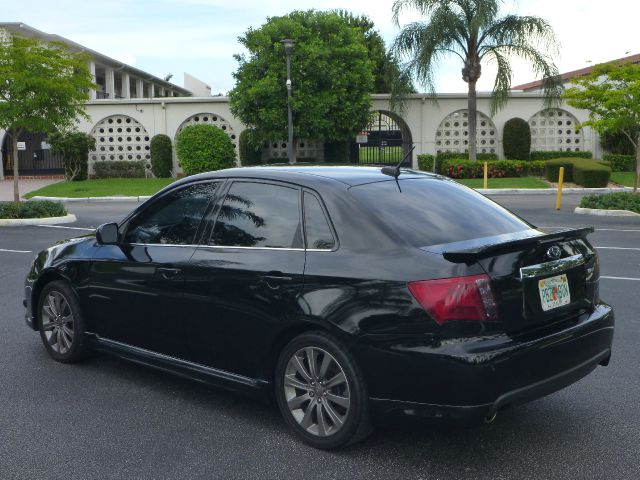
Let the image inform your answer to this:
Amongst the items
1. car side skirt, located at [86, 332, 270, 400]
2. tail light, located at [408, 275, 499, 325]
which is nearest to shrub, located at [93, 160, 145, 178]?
car side skirt, located at [86, 332, 270, 400]

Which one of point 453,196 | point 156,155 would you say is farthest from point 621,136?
point 453,196

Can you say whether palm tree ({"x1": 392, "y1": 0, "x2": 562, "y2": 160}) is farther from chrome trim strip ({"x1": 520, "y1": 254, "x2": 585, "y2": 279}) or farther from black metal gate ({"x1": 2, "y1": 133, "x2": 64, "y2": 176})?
chrome trim strip ({"x1": 520, "y1": 254, "x2": 585, "y2": 279})

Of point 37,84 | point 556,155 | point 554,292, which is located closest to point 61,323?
point 554,292

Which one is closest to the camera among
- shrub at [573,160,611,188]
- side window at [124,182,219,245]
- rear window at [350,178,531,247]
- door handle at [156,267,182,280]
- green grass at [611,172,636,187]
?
rear window at [350,178,531,247]

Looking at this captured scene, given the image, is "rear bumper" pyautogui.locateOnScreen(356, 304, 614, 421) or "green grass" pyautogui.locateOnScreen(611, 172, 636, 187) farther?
"green grass" pyautogui.locateOnScreen(611, 172, 636, 187)

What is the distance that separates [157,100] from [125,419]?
1205 inches

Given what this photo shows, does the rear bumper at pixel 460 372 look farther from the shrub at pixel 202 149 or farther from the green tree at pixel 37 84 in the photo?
the shrub at pixel 202 149

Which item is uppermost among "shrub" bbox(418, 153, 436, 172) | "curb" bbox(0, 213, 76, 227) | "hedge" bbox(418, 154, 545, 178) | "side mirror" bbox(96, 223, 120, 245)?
"shrub" bbox(418, 153, 436, 172)

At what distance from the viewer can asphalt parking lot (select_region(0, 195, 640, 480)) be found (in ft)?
12.0

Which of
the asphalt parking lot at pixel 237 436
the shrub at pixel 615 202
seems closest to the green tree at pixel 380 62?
the shrub at pixel 615 202

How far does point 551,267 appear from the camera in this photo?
149 inches

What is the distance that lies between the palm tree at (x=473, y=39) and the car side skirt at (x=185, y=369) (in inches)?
1003

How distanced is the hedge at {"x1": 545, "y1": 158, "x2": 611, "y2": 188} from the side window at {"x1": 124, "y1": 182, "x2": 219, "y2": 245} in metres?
23.3

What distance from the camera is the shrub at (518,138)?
106ft
